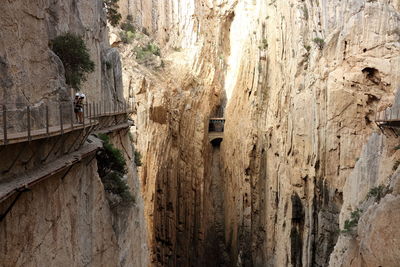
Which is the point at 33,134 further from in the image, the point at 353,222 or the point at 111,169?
the point at 353,222

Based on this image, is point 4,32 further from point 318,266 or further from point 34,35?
point 318,266

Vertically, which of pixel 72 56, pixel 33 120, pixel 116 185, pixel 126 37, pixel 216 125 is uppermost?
pixel 126 37

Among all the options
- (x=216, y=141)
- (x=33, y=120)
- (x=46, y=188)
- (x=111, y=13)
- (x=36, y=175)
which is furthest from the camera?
(x=216, y=141)

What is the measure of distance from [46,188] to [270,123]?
2365cm

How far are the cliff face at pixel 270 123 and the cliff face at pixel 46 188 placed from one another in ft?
26.1

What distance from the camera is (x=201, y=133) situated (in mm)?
36719

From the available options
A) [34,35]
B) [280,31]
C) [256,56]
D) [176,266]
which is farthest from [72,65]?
[176,266]

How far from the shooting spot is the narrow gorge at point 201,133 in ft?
26.9

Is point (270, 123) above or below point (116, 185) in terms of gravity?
above

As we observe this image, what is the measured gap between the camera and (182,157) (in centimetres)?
3653

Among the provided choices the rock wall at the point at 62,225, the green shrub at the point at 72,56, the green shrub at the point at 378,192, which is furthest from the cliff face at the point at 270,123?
the green shrub at the point at 72,56

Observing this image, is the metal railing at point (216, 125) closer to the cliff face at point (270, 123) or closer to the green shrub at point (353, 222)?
the cliff face at point (270, 123)

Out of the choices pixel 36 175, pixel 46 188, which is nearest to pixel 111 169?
pixel 46 188

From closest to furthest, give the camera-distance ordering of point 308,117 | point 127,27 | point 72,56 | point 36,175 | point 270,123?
point 36,175
point 72,56
point 308,117
point 270,123
point 127,27
